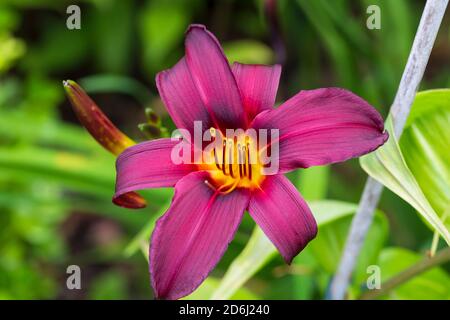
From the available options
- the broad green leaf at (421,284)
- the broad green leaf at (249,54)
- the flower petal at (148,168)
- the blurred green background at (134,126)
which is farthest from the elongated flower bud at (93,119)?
the broad green leaf at (249,54)

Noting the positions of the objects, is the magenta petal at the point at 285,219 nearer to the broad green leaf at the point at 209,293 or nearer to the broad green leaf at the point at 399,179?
the broad green leaf at the point at 399,179

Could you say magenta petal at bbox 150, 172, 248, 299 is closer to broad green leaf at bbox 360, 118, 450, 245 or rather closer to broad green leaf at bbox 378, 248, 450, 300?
broad green leaf at bbox 360, 118, 450, 245

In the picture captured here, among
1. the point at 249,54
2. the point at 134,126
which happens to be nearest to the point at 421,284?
the point at 249,54

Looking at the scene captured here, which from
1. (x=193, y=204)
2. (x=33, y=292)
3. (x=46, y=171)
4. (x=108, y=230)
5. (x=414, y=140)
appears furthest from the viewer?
(x=108, y=230)

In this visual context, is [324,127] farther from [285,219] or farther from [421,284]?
[421,284]
